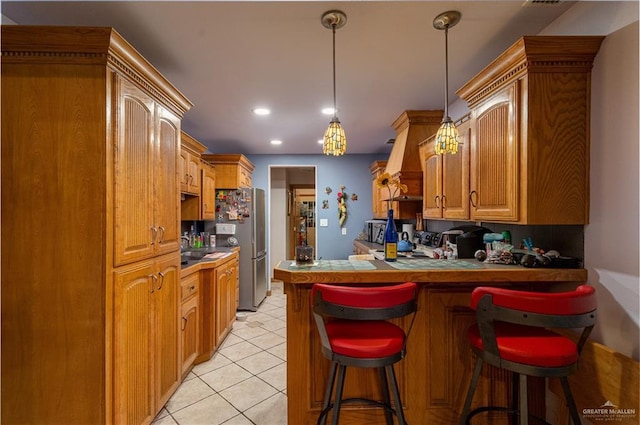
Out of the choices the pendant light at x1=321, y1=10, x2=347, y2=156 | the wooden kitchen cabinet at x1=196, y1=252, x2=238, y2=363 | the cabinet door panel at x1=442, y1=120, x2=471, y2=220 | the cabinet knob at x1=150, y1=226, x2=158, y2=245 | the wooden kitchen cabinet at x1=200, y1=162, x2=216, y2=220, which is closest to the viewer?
the pendant light at x1=321, y1=10, x2=347, y2=156

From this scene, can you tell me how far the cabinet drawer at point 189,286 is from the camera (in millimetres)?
2340

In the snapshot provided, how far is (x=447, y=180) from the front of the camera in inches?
100

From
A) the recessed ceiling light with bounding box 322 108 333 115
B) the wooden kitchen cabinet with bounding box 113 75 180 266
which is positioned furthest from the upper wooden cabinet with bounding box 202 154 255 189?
the wooden kitchen cabinet with bounding box 113 75 180 266

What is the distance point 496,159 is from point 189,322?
2611mm

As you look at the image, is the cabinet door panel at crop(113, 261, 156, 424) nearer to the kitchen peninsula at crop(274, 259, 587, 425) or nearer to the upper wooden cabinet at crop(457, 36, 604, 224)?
the kitchen peninsula at crop(274, 259, 587, 425)

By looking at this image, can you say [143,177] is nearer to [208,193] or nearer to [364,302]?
[364,302]

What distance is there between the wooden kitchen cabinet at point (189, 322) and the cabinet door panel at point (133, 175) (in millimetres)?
780

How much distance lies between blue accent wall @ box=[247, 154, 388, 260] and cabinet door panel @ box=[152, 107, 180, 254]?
301cm

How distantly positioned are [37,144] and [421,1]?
2025 mm

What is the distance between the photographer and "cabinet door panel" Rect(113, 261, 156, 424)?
146 centimetres

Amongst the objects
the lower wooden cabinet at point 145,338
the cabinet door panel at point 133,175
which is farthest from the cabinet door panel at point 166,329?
the cabinet door panel at point 133,175

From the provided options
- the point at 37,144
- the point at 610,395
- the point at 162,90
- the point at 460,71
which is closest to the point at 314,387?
the point at 610,395

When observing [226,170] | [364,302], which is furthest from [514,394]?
[226,170]

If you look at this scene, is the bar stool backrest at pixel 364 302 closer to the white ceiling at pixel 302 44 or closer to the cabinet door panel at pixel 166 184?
the cabinet door panel at pixel 166 184
